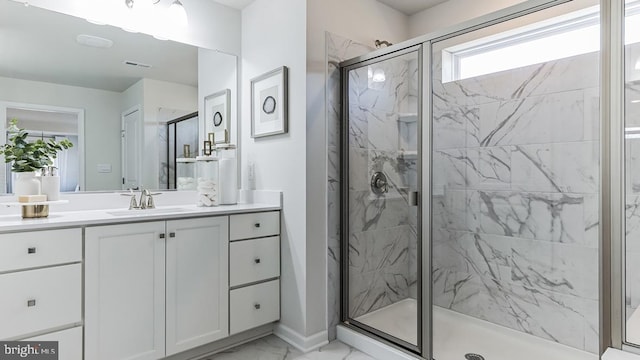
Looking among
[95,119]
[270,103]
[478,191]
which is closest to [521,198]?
[478,191]

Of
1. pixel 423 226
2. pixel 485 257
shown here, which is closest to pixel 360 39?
pixel 423 226

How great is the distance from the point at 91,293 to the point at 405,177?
184 centimetres

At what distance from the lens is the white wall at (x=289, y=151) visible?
2277 millimetres

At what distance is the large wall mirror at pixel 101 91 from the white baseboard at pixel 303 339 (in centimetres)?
131

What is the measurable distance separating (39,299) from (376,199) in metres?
1.94

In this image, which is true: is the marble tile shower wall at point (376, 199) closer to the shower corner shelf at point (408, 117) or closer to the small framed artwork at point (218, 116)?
the shower corner shelf at point (408, 117)

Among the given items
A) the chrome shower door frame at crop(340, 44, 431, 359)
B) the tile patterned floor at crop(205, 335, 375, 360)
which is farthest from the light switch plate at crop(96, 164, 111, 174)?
the chrome shower door frame at crop(340, 44, 431, 359)

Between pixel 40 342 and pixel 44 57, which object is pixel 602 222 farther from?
pixel 44 57

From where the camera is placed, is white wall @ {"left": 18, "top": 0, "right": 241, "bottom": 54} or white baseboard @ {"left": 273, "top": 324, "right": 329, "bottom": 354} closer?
white wall @ {"left": 18, "top": 0, "right": 241, "bottom": 54}

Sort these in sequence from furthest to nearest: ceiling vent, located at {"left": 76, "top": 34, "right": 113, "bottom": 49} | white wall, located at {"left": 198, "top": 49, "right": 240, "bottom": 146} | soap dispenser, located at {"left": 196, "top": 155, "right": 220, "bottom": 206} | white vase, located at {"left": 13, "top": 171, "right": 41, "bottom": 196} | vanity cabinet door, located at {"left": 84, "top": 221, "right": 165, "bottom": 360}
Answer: white wall, located at {"left": 198, "top": 49, "right": 240, "bottom": 146}
soap dispenser, located at {"left": 196, "top": 155, "right": 220, "bottom": 206}
ceiling vent, located at {"left": 76, "top": 34, "right": 113, "bottom": 49}
white vase, located at {"left": 13, "top": 171, "right": 41, "bottom": 196}
vanity cabinet door, located at {"left": 84, "top": 221, "right": 165, "bottom": 360}

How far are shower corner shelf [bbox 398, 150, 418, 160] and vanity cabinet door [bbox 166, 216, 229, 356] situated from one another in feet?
3.92

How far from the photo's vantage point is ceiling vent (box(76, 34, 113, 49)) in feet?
7.16

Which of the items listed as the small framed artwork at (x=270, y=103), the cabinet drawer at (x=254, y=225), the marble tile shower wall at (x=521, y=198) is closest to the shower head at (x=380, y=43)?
the marble tile shower wall at (x=521, y=198)

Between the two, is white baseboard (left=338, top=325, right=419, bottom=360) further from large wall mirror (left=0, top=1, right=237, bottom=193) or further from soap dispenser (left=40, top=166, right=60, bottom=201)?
soap dispenser (left=40, top=166, right=60, bottom=201)
